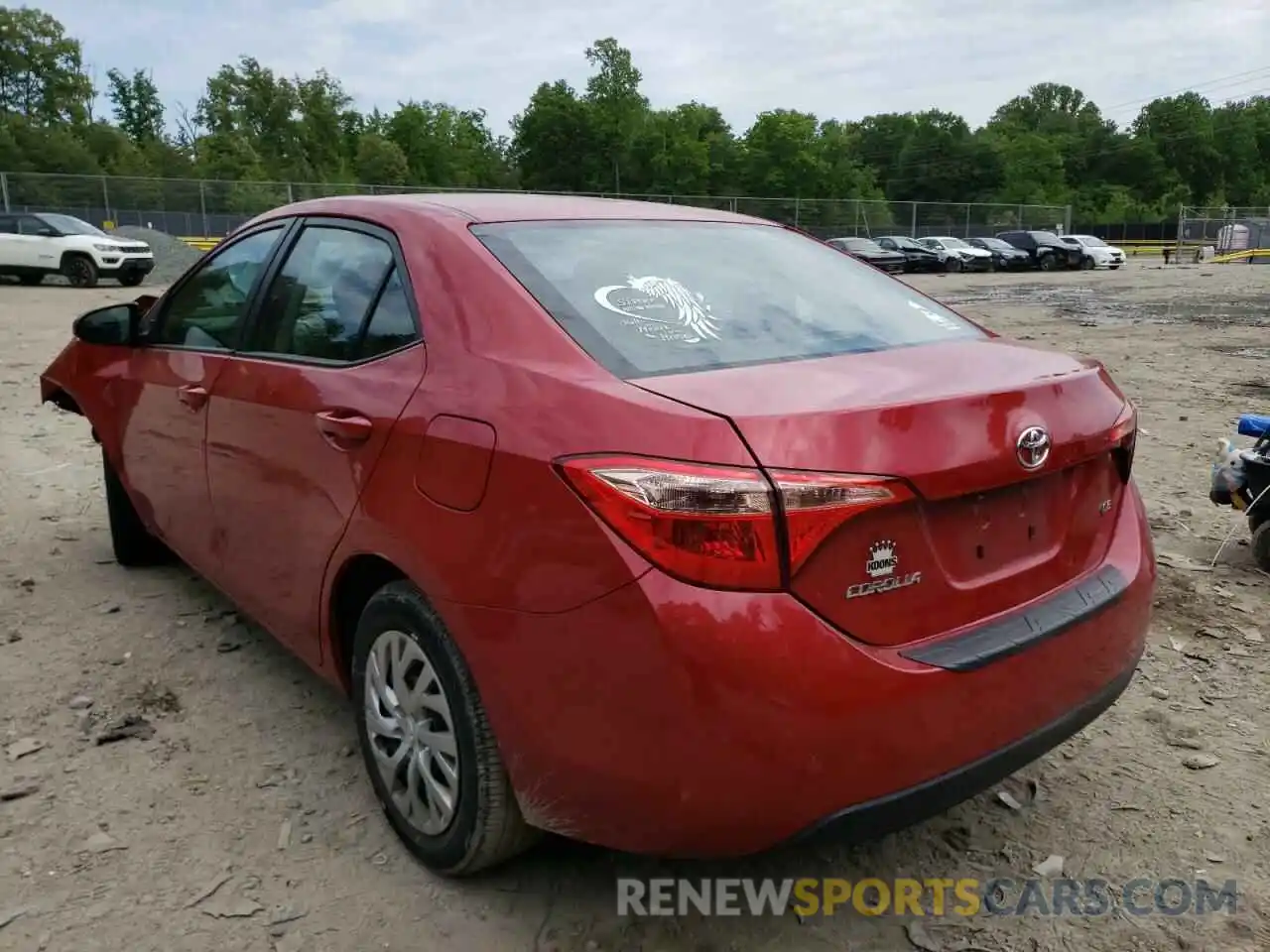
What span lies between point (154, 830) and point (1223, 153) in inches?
4705

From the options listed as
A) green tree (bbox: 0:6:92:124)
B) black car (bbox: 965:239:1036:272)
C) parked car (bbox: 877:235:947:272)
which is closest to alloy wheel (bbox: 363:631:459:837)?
parked car (bbox: 877:235:947:272)

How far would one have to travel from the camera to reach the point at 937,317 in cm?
296

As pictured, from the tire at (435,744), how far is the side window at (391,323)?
24.0 inches

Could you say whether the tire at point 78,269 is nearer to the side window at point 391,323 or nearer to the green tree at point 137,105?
the side window at point 391,323

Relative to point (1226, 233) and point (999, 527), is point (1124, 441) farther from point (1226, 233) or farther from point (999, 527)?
point (1226, 233)

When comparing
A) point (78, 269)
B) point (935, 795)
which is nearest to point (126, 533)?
point (935, 795)

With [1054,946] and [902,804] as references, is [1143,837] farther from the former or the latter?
[902,804]

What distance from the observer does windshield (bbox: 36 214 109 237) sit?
862 inches

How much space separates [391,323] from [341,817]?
136 centimetres

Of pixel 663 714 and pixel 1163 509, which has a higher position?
pixel 663 714

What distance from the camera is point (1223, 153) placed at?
10094cm

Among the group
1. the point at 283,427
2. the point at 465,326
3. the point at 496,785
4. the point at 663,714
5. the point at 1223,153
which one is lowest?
the point at 496,785

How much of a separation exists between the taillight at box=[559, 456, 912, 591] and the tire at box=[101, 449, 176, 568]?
342 cm

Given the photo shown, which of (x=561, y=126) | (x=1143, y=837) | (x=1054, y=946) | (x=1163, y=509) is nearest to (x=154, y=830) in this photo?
(x=1054, y=946)
